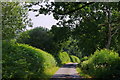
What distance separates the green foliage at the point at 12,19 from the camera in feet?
107

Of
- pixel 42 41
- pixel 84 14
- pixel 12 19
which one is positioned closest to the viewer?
pixel 84 14

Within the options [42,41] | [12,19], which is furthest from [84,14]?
[42,41]

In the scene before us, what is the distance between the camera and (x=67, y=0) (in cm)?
1556

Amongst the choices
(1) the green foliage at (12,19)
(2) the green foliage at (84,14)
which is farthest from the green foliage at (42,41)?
(2) the green foliage at (84,14)

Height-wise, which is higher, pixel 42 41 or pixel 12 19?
pixel 12 19

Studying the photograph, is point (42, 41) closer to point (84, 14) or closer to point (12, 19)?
point (12, 19)

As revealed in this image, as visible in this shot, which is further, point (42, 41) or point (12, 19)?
point (42, 41)

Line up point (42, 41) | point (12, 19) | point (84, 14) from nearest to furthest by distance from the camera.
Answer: point (84, 14)
point (12, 19)
point (42, 41)

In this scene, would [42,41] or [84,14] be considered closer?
[84,14]

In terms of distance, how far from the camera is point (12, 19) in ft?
114

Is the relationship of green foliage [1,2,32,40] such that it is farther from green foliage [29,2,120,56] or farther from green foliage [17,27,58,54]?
green foliage [29,2,120,56]

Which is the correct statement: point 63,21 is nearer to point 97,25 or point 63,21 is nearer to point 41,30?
point 97,25

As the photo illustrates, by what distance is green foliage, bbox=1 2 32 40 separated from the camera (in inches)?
1280

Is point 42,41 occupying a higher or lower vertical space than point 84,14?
lower
